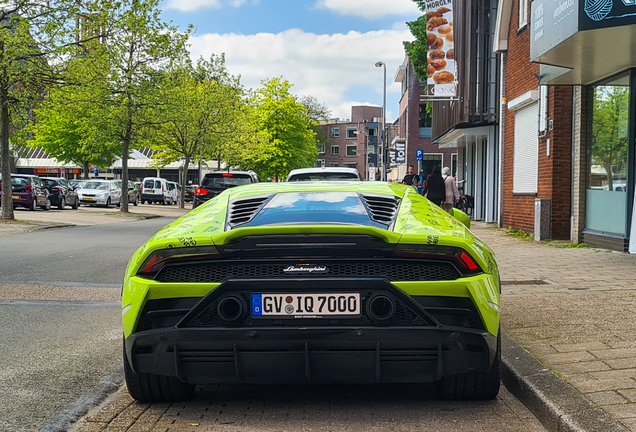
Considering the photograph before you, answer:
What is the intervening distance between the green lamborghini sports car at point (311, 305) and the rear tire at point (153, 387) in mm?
213

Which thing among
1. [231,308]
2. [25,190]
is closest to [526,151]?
[231,308]

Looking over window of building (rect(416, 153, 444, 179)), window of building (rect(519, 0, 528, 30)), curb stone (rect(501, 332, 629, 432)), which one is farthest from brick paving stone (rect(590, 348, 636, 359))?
window of building (rect(416, 153, 444, 179))

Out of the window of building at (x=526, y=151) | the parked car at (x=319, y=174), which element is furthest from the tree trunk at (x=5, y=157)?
the window of building at (x=526, y=151)

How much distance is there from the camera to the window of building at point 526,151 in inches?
661

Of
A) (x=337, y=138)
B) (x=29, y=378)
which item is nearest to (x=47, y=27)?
(x=29, y=378)

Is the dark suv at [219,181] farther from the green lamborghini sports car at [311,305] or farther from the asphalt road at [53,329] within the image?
the green lamborghini sports car at [311,305]

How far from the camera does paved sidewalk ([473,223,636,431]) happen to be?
398 centimetres

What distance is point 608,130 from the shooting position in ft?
40.4

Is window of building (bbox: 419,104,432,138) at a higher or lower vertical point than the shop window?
higher

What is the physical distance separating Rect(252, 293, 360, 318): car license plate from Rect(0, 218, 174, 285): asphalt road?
614cm

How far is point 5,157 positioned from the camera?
20766mm

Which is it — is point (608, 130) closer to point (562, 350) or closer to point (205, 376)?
point (562, 350)

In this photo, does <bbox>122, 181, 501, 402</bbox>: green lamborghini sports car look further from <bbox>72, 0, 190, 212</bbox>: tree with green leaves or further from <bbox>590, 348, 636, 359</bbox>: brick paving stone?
<bbox>72, 0, 190, 212</bbox>: tree with green leaves

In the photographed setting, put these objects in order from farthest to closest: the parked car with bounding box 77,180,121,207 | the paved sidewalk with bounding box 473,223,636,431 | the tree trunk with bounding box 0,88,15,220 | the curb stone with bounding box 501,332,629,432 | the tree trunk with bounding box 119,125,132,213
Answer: the parked car with bounding box 77,180,121,207 < the tree trunk with bounding box 119,125,132,213 < the tree trunk with bounding box 0,88,15,220 < the paved sidewalk with bounding box 473,223,636,431 < the curb stone with bounding box 501,332,629,432
